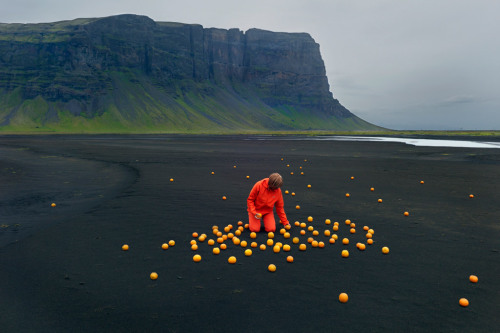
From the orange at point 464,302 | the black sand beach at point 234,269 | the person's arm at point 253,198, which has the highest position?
the person's arm at point 253,198

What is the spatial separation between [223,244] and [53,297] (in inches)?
159

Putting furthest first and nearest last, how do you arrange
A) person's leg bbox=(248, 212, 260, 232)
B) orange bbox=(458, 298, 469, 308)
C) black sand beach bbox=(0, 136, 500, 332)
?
person's leg bbox=(248, 212, 260, 232)
orange bbox=(458, 298, 469, 308)
black sand beach bbox=(0, 136, 500, 332)

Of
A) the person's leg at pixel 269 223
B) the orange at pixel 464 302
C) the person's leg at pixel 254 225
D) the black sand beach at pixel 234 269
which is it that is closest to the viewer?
the black sand beach at pixel 234 269

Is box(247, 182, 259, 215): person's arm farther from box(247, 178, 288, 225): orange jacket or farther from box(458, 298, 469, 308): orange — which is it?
box(458, 298, 469, 308): orange

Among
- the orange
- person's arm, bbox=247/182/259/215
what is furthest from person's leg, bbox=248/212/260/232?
the orange

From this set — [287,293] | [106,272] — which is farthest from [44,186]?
[287,293]

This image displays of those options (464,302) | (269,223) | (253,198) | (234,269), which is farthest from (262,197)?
(464,302)

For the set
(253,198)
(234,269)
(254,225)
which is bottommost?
(234,269)

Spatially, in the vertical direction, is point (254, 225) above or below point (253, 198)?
below

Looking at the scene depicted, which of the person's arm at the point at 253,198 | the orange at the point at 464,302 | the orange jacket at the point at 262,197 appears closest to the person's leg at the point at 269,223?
the orange jacket at the point at 262,197

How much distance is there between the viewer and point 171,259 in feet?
27.1

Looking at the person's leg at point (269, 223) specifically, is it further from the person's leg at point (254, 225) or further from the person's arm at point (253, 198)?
the person's arm at point (253, 198)

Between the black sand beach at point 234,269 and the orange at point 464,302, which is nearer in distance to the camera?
the black sand beach at point 234,269

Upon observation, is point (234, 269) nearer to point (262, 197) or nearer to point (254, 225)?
point (254, 225)
